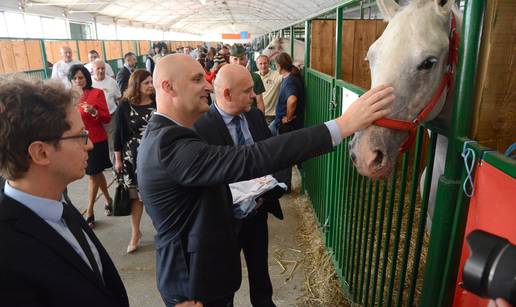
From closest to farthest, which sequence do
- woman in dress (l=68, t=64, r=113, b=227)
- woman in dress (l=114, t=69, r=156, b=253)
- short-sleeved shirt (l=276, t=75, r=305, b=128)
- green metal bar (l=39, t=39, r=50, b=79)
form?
woman in dress (l=114, t=69, r=156, b=253), woman in dress (l=68, t=64, r=113, b=227), short-sleeved shirt (l=276, t=75, r=305, b=128), green metal bar (l=39, t=39, r=50, b=79)

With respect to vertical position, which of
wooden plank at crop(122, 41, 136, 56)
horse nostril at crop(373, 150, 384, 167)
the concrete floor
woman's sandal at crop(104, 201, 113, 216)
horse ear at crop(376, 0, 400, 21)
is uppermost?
wooden plank at crop(122, 41, 136, 56)

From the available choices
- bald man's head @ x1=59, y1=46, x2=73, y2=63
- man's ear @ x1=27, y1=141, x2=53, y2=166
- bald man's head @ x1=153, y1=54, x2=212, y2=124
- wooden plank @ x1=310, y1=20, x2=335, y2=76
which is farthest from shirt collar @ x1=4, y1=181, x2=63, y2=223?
bald man's head @ x1=59, y1=46, x2=73, y2=63

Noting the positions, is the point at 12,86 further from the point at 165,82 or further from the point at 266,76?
the point at 266,76

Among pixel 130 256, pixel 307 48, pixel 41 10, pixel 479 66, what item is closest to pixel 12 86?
pixel 479 66

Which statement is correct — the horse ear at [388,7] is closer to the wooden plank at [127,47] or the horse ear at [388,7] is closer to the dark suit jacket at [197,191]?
the dark suit jacket at [197,191]

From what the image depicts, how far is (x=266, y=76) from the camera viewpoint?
6.23m

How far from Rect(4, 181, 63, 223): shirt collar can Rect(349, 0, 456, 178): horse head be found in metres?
1.20

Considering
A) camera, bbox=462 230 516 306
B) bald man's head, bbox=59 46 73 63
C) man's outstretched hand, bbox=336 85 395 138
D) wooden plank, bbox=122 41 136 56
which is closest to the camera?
camera, bbox=462 230 516 306

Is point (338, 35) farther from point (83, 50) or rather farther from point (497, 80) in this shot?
point (83, 50)

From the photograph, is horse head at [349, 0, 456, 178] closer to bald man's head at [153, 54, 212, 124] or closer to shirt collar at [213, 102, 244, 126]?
bald man's head at [153, 54, 212, 124]

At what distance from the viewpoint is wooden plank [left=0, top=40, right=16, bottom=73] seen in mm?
7395

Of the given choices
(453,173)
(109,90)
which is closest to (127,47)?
(109,90)

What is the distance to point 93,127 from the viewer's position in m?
4.26

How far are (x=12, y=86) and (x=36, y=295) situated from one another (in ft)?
2.12
